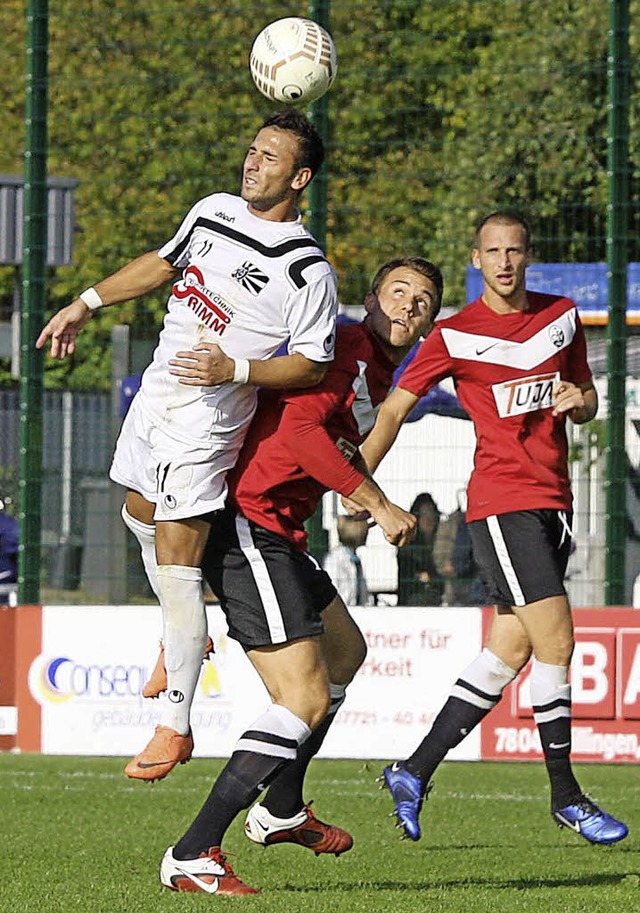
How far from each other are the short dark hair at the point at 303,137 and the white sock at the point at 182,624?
1438 millimetres

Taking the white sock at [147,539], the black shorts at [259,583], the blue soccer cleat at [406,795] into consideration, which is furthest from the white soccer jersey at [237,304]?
the blue soccer cleat at [406,795]

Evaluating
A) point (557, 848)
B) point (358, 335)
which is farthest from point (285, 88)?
point (557, 848)

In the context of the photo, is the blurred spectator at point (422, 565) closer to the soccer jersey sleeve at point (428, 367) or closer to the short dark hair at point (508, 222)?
the soccer jersey sleeve at point (428, 367)

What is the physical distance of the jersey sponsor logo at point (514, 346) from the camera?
734 cm

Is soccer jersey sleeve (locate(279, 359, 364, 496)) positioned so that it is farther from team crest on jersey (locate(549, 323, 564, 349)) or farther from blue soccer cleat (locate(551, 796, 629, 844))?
blue soccer cleat (locate(551, 796, 629, 844))

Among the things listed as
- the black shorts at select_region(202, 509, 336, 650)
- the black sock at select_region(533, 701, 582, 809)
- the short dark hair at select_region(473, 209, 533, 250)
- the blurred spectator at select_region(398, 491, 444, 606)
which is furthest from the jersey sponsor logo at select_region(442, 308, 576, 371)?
the blurred spectator at select_region(398, 491, 444, 606)

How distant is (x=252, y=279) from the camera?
19.7 ft

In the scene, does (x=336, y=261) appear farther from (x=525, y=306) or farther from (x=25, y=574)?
(x=525, y=306)

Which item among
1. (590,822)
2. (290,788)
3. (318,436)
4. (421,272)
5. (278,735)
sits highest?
(421,272)

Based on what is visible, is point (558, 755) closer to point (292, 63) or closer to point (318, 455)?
point (318, 455)

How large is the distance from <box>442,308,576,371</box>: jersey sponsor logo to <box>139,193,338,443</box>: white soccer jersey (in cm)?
143

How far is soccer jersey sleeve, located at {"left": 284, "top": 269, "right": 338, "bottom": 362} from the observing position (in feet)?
19.4

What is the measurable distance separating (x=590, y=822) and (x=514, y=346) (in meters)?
1.91

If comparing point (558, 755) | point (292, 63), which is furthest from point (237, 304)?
point (558, 755)
